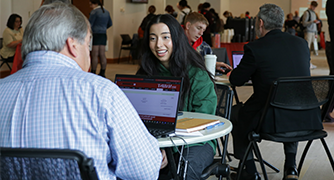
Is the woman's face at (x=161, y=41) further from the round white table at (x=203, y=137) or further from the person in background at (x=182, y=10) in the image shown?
the person in background at (x=182, y=10)

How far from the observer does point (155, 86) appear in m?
1.63

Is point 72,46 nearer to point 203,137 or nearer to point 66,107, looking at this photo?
point 66,107

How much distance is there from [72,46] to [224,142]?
4.91 ft

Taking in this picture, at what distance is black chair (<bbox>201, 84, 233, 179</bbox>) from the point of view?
1791 mm

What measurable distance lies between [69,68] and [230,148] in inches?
106

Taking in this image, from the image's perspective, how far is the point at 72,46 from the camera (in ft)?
3.51

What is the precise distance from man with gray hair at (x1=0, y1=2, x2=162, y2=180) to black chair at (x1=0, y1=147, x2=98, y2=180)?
0.08 metres

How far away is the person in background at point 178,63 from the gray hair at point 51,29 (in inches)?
42.9

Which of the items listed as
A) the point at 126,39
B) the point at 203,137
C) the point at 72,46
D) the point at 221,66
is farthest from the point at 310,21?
the point at 72,46

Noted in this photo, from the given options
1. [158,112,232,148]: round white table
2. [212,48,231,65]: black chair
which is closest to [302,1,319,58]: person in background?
[212,48,231,65]: black chair

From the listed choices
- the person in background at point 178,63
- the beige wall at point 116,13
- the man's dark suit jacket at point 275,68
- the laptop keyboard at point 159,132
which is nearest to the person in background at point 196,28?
the man's dark suit jacket at point 275,68

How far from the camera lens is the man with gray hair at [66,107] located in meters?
0.96

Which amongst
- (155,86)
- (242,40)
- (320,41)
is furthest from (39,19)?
(320,41)

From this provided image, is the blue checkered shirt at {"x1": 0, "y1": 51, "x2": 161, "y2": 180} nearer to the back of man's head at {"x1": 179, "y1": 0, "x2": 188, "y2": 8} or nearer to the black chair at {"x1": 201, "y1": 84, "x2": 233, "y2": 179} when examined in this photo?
the black chair at {"x1": 201, "y1": 84, "x2": 233, "y2": 179}
